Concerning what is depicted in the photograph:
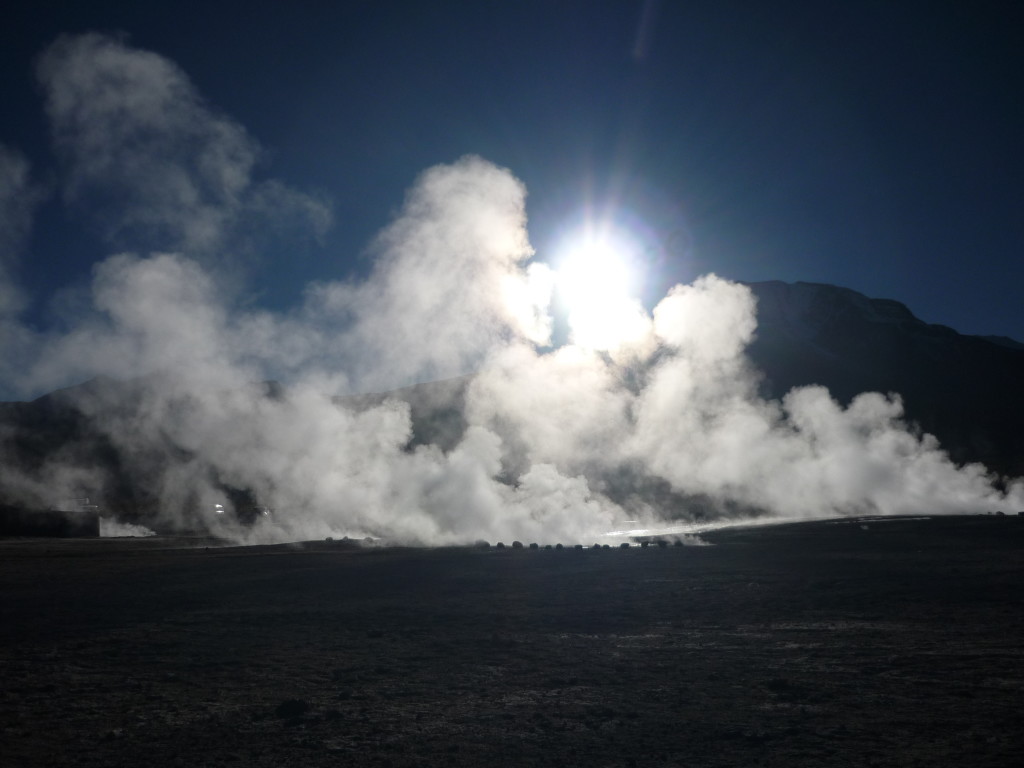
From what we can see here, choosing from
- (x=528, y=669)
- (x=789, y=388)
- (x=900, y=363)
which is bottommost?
(x=528, y=669)

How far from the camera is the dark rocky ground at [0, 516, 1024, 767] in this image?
6.79m

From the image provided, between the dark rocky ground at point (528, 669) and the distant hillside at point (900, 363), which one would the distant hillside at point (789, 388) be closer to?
the distant hillside at point (900, 363)

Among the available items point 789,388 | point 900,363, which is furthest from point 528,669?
point 900,363

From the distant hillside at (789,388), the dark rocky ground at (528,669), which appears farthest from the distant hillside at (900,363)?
the dark rocky ground at (528,669)

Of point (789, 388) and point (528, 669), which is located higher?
point (789, 388)

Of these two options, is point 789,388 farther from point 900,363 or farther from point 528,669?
point 528,669

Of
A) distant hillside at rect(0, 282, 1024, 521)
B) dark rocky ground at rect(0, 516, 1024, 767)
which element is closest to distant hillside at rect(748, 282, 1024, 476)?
distant hillside at rect(0, 282, 1024, 521)

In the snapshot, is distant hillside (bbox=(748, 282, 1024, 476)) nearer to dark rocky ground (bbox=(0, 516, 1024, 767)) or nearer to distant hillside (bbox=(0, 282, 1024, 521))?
distant hillside (bbox=(0, 282, 1024, 521))

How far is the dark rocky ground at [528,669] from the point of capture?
6793 millimetres

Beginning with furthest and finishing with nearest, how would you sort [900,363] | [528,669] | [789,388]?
[900,363]
[789,388]
[528,669]

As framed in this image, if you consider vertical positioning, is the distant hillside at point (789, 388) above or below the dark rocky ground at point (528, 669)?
above

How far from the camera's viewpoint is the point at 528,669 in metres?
9.80

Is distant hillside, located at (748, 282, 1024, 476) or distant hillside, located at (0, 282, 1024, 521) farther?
distant hillside, located at (748, 282, 1024, 476)

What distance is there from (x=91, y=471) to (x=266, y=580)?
2832 inches
